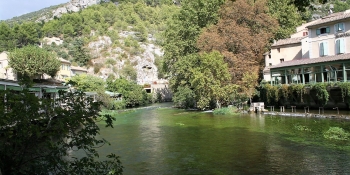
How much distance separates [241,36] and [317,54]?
34.0ft

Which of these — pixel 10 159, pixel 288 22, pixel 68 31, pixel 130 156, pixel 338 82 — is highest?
pixel 68 31

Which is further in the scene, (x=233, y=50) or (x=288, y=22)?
(x=288, y=22)

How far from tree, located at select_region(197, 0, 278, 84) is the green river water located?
1813cm

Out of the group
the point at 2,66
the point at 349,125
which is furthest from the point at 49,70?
the point at 349,125

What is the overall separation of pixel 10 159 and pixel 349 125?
931 inches

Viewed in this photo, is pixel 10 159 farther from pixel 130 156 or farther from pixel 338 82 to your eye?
pixel 338 82

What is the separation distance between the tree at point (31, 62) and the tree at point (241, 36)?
1075 inches

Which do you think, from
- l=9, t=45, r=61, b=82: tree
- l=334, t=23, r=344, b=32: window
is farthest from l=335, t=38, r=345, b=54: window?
l=9, t=45, r=61, b=82: tree

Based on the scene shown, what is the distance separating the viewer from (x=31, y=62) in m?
52.1

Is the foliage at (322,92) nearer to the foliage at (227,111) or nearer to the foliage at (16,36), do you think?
the foliage at (227,111)

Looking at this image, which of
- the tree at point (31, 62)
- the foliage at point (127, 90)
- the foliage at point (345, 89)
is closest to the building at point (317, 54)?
the foliage at point (345, 89)

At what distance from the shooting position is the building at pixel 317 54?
115 feet

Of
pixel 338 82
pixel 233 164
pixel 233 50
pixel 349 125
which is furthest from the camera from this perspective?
pixel 233 50

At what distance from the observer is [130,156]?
17.4 m
